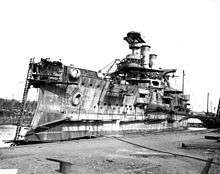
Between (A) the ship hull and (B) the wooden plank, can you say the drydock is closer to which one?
(A) the ship hull

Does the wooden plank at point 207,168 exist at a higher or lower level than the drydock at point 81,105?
lower

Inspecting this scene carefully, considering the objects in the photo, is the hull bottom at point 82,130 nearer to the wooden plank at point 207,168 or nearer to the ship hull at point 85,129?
the ship hull at point 85,129

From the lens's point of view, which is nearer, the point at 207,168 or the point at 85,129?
the point at 207,168

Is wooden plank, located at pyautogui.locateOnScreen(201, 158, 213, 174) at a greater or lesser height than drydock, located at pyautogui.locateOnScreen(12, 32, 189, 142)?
lesser

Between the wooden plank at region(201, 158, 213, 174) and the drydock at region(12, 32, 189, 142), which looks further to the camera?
the drydock at region(12, 32, 189, 142)

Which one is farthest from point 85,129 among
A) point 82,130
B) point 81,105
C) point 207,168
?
point 207,168

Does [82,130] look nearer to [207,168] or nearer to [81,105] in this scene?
[81,105]

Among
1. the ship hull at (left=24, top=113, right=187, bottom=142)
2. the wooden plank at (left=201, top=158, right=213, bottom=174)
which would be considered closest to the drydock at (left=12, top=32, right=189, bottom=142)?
the ship hull at (left=24, top=113, right=187, bottom=142)

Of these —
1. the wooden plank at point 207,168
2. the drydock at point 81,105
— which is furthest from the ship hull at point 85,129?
the wooden plank at point 207,168

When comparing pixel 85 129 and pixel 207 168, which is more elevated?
pixel 85 129

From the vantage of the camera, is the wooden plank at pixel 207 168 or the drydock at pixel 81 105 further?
the drydock at pixel 81 105

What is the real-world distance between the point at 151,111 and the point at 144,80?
4.28m

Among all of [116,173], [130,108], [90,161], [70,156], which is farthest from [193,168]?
[130,108]

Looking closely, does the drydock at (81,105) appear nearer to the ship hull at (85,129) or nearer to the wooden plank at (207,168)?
the ship hull at (85,129)
